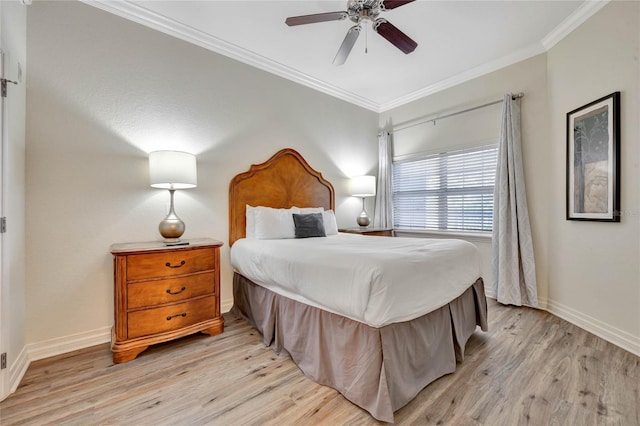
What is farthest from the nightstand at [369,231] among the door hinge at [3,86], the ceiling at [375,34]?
the door hinge at [3,86]

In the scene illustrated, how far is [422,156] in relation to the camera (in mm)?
4074

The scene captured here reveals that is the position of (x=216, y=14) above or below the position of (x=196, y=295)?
above

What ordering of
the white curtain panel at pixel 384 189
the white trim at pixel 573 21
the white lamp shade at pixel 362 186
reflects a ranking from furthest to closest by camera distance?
the white curtain panel at pixel 384 189 < the white lamp shade at pixel 362 186 < the white trim at pixel 573 21

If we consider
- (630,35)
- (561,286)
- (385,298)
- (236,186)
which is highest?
(630,35)

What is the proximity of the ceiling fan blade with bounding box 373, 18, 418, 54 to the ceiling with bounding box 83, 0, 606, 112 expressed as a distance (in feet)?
1.34

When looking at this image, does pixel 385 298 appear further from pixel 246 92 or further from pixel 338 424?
pixel 246 92

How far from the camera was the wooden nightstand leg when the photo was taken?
191cm

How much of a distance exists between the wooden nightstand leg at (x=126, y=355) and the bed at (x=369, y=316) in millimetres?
886

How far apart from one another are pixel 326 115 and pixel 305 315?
9.62 ft

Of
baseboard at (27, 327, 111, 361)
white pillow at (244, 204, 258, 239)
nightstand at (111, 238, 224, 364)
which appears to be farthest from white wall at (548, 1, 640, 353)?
baseboard at (27, 327, 111, 361)

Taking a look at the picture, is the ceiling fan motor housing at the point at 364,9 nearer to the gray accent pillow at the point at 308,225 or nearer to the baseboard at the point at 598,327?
the gray accent pillow at the point at 308,225

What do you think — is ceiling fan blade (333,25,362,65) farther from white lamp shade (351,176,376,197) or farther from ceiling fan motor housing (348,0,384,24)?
white lamp shade (351,176,376,197)

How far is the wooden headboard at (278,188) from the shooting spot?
3.01 meters

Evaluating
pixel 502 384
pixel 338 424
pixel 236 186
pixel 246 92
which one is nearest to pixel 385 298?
pixel 338 424
